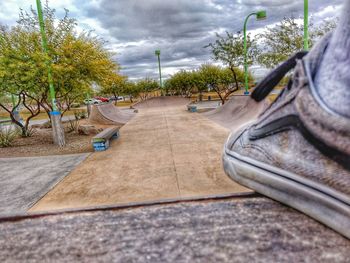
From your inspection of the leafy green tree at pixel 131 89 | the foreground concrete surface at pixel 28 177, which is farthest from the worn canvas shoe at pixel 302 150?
the leafy green tree at pixel 131 89

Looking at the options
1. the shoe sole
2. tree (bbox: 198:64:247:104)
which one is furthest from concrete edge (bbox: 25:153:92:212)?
tree (bbox: 198:64:247:104)

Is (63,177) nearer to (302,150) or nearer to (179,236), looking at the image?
(179,236)

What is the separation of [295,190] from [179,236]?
0.97 metres

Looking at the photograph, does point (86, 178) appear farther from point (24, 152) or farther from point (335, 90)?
point (24, 152)

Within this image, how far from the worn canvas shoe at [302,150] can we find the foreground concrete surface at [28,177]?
2665mm

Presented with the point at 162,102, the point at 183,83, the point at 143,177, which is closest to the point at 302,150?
the point at 143,177

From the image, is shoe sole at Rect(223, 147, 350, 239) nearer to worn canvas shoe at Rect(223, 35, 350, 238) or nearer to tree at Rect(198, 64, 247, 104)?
worn canvas shoe at Rect(223, 35, 350, 238)

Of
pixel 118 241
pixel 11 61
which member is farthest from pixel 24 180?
pixel 11 61

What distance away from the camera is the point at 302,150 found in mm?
1793

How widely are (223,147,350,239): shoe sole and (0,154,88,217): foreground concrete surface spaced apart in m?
2.46

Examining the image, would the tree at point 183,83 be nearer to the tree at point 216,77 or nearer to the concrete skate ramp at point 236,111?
the tree at point 216,77

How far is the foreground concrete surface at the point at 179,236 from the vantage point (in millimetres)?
1659

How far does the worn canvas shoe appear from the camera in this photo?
157 centimetres

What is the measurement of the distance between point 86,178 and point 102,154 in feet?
5.97
